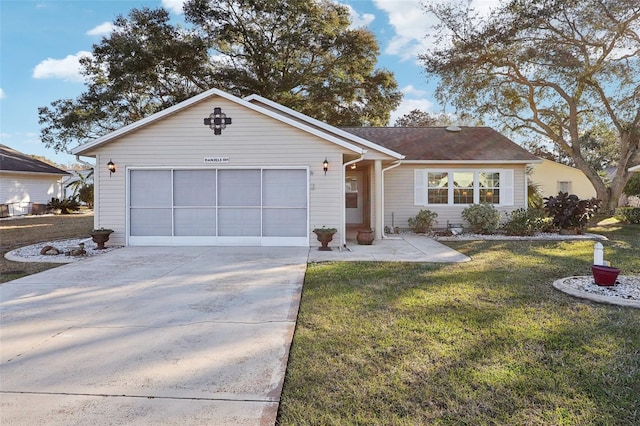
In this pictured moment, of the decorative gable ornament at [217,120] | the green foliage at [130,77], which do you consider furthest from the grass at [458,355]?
the green foliage at [130,77]

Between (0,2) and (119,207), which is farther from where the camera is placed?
(0,2)

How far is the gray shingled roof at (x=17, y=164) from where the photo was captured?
2008cm

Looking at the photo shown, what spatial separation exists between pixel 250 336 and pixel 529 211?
37.8 feet

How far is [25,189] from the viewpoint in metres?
21.2

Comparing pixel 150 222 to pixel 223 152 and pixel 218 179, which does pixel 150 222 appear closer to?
pixel 218 179

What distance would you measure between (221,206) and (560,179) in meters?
24.9

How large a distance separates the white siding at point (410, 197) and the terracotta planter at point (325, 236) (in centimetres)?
468

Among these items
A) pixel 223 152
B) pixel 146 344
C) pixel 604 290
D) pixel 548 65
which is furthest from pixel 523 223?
pixel 146 344

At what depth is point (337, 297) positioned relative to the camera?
4902mm

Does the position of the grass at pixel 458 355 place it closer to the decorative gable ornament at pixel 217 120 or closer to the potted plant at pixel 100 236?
the decorative gable ornament at pixel 217 120

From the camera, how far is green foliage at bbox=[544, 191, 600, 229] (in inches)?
450

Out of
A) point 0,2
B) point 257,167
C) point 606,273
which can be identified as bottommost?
point 606,273

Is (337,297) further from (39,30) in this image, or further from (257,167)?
(39,30)

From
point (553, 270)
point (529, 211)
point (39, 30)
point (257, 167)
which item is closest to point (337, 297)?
point (553, 270)
